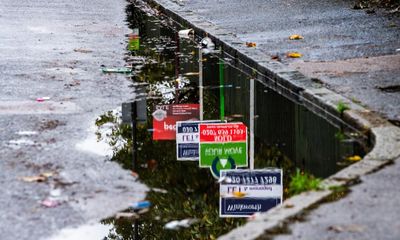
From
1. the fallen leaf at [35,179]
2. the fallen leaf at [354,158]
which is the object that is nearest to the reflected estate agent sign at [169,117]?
the fallen leaf at [35,179]

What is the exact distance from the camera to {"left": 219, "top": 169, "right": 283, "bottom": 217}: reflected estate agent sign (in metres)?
6.79

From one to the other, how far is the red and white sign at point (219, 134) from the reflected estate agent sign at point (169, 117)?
0.55 m

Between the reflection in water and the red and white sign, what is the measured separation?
201 mm

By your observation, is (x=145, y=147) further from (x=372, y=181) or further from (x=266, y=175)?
(x=372, y=181)

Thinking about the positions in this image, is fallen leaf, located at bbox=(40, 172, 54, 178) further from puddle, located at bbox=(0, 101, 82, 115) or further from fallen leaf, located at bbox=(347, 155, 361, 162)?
puddle, located at bbox=(0, 101, 82, 115)

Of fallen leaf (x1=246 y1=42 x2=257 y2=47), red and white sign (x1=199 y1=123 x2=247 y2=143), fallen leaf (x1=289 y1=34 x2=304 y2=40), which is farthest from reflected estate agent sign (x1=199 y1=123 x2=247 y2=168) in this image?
fallen leaf (x1=289 y1=34 x2=304 y2=40)

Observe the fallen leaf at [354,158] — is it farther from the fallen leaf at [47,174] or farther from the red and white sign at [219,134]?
the fallen leaf at [47,174]

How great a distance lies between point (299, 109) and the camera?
9602 millimetres

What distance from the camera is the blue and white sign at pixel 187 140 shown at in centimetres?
815

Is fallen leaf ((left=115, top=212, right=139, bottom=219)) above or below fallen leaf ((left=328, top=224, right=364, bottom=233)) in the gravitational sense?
below

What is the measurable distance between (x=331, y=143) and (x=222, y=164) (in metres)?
0.95

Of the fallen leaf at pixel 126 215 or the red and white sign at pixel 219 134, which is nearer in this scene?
the fallen leaf at pixel 126 215

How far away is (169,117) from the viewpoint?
376 inches

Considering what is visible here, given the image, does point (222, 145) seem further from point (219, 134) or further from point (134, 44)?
point (134, 44)
